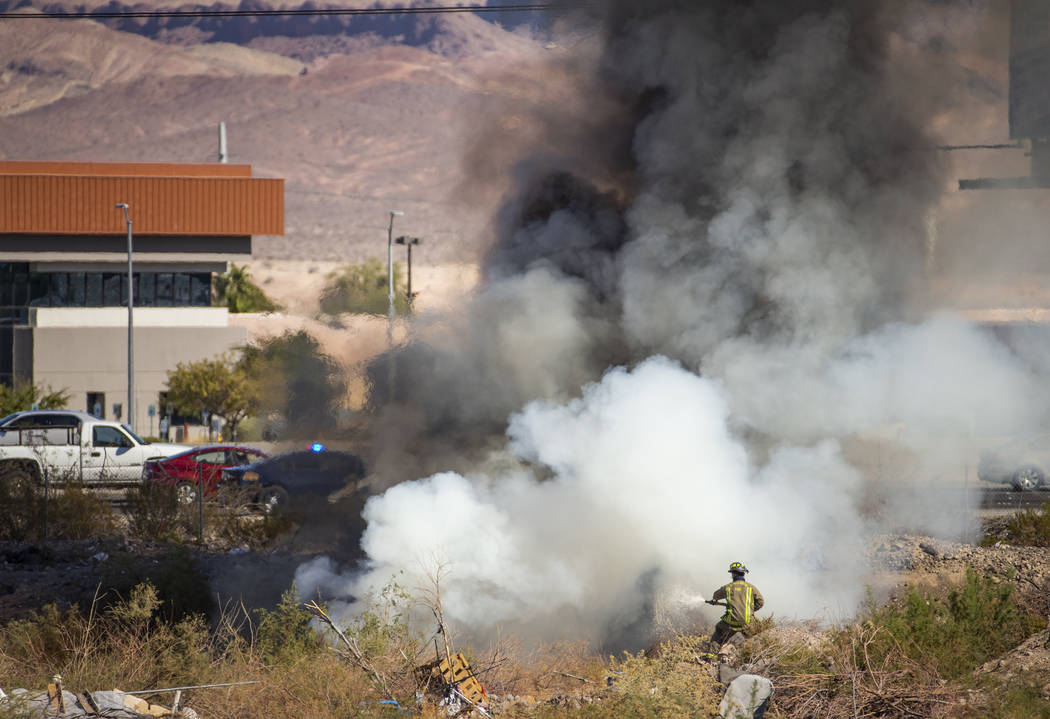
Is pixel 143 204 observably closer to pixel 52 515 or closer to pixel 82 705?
pixel 52 515

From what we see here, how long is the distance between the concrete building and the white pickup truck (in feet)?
71.9

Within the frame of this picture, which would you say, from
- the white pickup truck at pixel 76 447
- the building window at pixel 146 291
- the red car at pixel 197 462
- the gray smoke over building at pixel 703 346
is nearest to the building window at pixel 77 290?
the building window at pixel 146 291

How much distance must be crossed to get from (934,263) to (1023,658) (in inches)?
359

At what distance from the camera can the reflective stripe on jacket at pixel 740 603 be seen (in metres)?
14.5

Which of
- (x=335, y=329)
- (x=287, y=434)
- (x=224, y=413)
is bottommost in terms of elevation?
(x=224, y=413)

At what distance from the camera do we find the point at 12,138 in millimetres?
190375

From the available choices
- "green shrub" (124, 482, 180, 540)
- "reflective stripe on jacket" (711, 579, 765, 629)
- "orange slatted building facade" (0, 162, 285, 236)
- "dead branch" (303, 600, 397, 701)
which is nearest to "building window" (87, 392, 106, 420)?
"orange slatted building facade" (0, 162, 285, 236)

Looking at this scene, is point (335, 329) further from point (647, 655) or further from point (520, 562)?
point (647, 655)

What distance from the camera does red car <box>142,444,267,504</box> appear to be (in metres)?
24.1

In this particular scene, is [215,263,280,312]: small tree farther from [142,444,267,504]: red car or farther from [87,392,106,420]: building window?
[142,444,267,504]: red car

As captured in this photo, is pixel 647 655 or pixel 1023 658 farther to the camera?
pixel 647 655

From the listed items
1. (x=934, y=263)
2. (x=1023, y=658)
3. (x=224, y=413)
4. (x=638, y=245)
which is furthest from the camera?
(x=224, y=413)

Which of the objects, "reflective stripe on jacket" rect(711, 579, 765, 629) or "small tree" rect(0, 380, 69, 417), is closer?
"reflective stripe on jacket" rect(711, 579, 765, 629)

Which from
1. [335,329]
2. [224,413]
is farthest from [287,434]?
[224,413]
